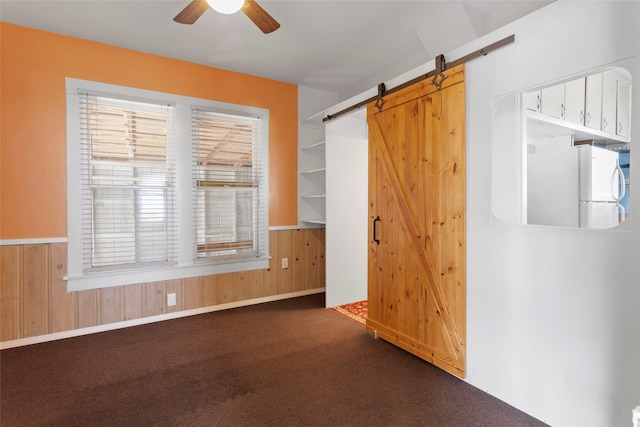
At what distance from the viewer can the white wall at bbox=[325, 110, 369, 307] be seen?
378 cm

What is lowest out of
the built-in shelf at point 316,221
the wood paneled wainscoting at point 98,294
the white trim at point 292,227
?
the wood paneled wainscoting at point 98,294

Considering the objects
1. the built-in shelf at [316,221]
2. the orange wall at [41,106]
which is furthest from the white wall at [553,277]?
the orange wall at [41,106]

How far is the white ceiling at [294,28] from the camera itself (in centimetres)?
257

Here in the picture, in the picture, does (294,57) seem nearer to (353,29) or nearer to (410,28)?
(353,29)

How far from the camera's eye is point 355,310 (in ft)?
12.3

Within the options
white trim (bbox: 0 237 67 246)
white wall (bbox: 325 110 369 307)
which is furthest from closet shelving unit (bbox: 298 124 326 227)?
white trim (bbox: 0 237 67 246)

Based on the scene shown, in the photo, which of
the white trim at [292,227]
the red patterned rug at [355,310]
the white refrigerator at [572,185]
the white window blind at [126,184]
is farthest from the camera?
the white trim at [292,227]

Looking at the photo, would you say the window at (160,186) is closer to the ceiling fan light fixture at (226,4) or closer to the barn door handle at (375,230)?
the barn door handle at (375,230)

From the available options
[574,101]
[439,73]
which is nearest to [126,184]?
[439,73]

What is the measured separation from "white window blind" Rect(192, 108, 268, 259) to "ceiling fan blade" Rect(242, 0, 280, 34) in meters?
1.64

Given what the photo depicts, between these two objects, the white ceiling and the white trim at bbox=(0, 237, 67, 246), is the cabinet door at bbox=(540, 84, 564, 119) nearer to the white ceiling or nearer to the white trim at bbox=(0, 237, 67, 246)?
the white ceiling

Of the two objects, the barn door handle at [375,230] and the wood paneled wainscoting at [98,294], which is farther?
the barn door handle at [375,230]

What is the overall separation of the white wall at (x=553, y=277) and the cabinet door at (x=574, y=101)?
4.20 feet

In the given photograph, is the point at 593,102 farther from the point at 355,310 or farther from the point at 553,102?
the point at 355,310
